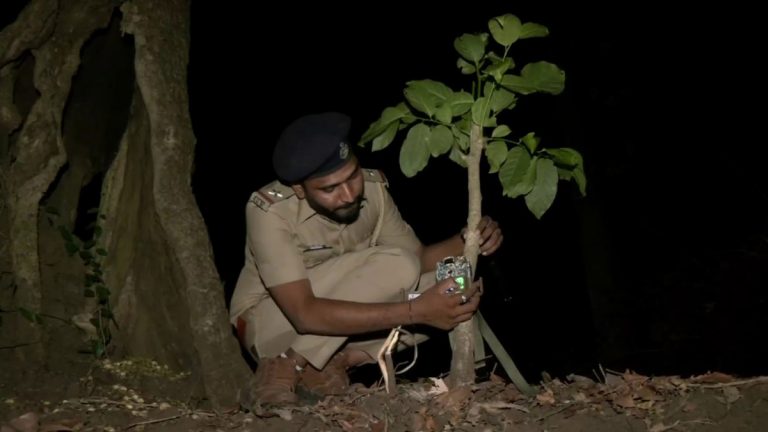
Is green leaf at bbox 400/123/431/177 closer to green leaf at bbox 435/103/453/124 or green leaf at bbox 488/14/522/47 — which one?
green leaf at bbox 435/103/453/124

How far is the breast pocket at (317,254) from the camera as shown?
3623 millimetres

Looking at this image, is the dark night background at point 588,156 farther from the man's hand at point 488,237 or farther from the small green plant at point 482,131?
the small green plant at point 482,131

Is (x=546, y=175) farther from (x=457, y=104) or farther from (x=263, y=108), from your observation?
(x=263, y=108)

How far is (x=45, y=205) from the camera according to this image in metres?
3.87

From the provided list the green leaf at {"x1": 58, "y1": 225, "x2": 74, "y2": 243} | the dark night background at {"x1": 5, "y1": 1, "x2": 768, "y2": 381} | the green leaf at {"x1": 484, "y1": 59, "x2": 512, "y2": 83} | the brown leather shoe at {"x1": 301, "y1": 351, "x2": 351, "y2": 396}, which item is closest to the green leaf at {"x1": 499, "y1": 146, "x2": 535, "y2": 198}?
the green leaf at {"x1": 484, "y1": 59, "x2": 512, "y2": 83}

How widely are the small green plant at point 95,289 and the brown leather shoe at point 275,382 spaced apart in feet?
2.62

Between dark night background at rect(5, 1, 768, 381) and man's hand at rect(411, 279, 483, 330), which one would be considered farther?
dark night background at rect(5, 1, 768, 381)

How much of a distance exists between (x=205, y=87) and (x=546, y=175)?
344 inches

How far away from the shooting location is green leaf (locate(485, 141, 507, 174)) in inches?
112

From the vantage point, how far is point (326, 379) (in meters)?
3.53

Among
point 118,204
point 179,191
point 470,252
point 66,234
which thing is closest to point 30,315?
point 66,234

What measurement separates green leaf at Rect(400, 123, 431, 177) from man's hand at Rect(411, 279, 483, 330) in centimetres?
47

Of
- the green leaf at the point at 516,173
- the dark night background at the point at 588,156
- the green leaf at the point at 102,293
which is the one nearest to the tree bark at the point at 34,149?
the green leaf at the point at 102,293

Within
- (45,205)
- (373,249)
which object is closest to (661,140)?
(373,249)
